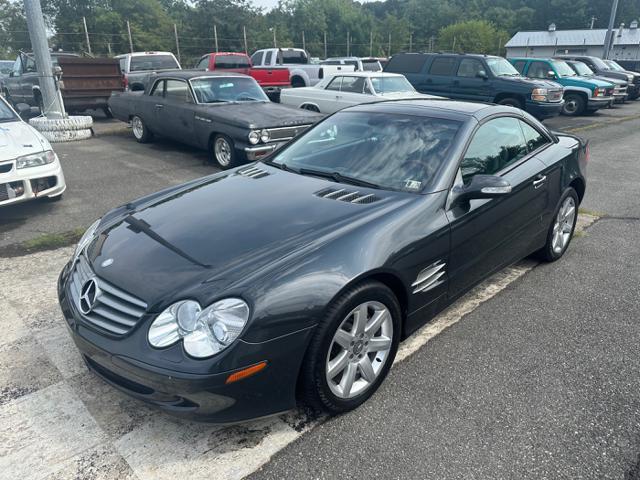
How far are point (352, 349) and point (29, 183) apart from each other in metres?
4.55

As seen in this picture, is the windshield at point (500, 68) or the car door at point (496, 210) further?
the windshield at point (500, 68)

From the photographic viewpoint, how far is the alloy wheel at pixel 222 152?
802 cm

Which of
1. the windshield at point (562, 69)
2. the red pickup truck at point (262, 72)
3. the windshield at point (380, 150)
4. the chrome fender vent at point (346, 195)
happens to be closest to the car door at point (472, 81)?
the windshield at point (562, 69)

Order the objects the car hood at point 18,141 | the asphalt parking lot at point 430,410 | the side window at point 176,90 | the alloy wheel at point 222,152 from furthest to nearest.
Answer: the side window at point 176,90 < the alloy wheel at point 222,152 < the car hood at point 18,141 < the asphalt parking lot at point 430,410

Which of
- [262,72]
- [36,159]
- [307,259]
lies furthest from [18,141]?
[262,72]

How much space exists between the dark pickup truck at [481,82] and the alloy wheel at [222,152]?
26.1 feet

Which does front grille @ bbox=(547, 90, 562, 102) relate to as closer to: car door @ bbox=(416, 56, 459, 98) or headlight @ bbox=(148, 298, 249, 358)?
car door @ bbox=(416, 56, 459, 98)

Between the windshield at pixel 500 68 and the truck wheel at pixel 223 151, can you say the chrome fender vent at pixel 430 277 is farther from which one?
the windshield at pixel 500 68

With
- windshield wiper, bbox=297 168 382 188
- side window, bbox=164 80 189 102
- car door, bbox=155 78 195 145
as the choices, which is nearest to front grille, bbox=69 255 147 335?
windshield wiper, bbox=297 168 382 188

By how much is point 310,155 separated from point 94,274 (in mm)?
1810

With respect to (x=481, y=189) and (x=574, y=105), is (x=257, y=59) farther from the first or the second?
(x=481, y=189)

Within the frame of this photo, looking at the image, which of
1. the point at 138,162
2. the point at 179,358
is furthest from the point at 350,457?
the point at 138,162

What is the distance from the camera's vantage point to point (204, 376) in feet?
6.82

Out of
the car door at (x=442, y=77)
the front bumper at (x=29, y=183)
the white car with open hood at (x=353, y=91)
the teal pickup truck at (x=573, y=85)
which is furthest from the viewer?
the teal pickup truck at (x=573, y=85)
